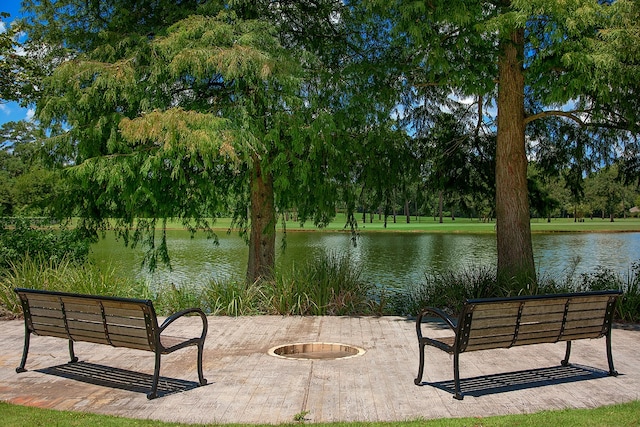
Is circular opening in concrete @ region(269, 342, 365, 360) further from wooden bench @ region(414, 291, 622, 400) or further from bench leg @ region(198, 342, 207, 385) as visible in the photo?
wooden bench @ region(414, 291, 622, 400)

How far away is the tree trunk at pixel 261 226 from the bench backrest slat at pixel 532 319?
20.7 ft

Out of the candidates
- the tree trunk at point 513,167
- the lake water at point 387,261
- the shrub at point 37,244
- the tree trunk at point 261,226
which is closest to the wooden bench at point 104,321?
the shrub at point 37,244

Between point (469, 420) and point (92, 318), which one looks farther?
point (92, 318)

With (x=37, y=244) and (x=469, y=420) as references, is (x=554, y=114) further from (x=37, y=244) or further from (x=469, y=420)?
(x=37, y=244)

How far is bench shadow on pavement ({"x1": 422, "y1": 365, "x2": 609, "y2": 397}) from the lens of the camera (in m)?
5.07

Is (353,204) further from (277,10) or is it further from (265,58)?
(277,10)

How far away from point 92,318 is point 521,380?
3.87 meters

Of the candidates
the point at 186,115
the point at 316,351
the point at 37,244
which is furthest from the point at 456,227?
the point at 316,351

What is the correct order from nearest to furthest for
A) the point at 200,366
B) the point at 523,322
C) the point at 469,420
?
1. the point at 469,420
2. the point at 523,322
3. the point at 200,366

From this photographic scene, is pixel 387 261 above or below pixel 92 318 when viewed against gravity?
below

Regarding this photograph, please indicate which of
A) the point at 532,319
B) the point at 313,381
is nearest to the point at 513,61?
the point at 532,319

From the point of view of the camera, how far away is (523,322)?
508cm

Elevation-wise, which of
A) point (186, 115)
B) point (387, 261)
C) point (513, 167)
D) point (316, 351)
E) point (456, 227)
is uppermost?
point (186, 115)

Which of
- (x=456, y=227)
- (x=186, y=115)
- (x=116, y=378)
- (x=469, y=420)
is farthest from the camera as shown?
(x=456, y=227)
